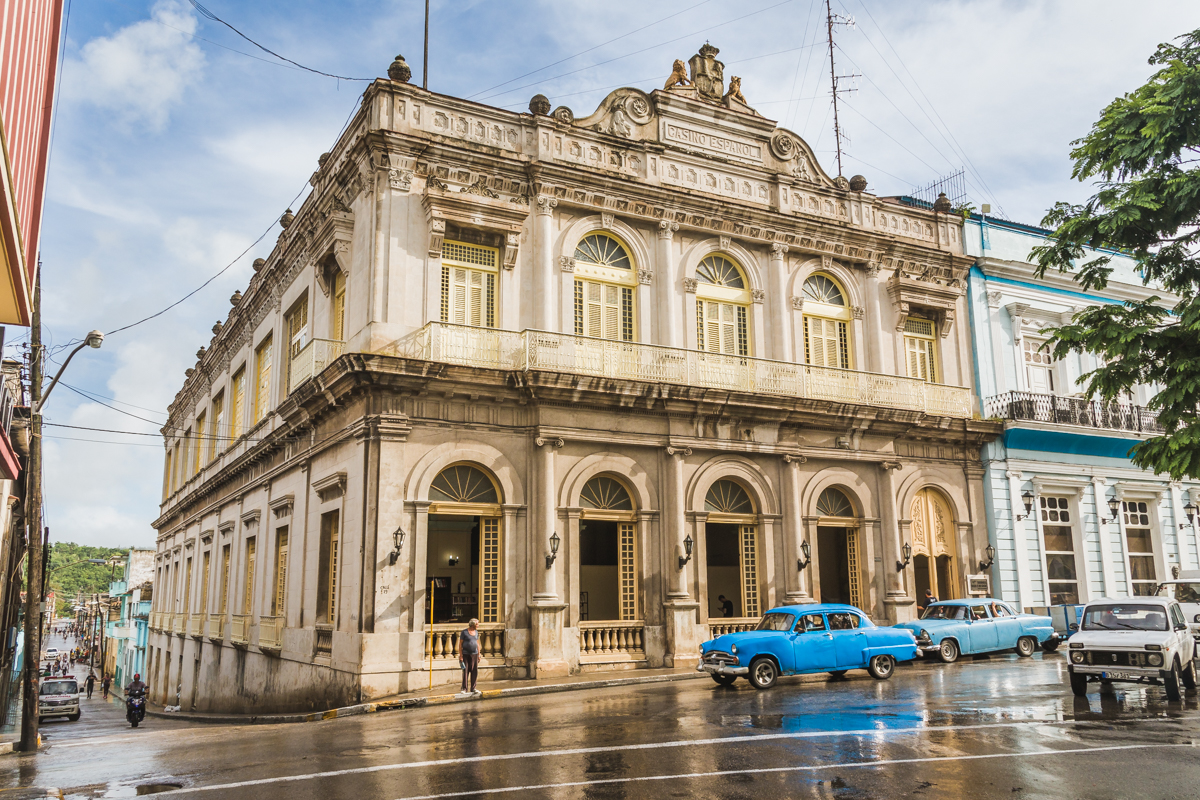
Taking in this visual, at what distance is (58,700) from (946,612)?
32.6 metres

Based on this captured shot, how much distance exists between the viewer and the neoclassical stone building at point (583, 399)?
744 inches

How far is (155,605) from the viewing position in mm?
43562

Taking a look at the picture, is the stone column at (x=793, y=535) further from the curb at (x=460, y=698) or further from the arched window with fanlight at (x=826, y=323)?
the curb at (x=460, y=698)

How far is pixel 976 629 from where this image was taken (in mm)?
20609

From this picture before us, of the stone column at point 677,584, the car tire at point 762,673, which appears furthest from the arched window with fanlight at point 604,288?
the car tire at point 762,673

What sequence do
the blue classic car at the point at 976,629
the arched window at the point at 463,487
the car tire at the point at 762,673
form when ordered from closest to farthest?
the car tire at the point at 762,673 → the arched window at the point at 463,487 → the blue classic car at the point at 976,629

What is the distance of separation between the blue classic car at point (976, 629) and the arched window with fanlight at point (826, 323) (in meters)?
6.86

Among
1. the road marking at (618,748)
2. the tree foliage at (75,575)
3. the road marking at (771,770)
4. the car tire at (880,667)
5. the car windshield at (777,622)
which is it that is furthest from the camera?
the tree foliage at (75,575)

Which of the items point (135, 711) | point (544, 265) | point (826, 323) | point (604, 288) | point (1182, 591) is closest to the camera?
point (544, 265)

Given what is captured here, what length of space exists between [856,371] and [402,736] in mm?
15713

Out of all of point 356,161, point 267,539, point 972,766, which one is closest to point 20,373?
point 267,539

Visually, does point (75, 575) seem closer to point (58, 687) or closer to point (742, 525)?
point (58, 687)

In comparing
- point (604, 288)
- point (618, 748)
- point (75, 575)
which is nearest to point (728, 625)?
point (604, 288)

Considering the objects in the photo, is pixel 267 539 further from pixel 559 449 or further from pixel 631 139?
pixel 631 139
